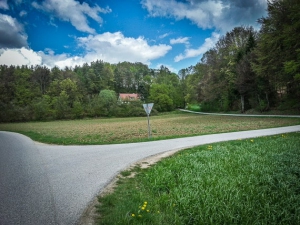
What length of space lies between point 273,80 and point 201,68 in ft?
86.9

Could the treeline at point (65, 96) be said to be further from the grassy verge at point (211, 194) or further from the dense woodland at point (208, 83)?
the grassy verge at point (211, 194)

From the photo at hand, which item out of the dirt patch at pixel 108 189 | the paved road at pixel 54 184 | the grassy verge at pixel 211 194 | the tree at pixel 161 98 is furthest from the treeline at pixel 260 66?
the paved road at pixel 54 184

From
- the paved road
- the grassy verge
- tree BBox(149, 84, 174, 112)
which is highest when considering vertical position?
tree BBox(149, 84, 174, 112)

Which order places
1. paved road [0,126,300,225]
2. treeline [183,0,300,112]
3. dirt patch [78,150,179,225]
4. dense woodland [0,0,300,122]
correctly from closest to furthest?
dirt patch [78,150,179,225]
paved road [0,126,300,225]
treeline [183,0,300,112]
dense woodland [0,0,300,122]

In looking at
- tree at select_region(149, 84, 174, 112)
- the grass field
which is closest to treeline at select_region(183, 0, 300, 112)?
the grass field

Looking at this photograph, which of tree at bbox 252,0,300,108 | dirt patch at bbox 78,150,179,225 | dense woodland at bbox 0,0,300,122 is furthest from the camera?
dense woodland at bbox 0,0,300,122

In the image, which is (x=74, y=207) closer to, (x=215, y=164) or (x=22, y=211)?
(x=22, y=211)

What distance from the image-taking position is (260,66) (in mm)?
25438

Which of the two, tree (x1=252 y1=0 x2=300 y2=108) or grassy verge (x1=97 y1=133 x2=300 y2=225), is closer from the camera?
grassy verge (x1=97 y1=133 x2=300 y2=225)

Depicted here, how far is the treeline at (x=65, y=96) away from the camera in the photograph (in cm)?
5438

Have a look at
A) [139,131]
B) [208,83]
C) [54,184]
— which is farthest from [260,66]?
[54,184]

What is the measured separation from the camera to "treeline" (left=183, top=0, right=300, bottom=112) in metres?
19.8

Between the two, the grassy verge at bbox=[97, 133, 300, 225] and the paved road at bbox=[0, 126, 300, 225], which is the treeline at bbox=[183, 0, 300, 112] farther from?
the paved road at bbox=[0, 126, 300, 225]

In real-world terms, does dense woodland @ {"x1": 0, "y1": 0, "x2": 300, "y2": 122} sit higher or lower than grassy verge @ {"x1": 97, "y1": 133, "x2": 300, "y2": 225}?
higher
